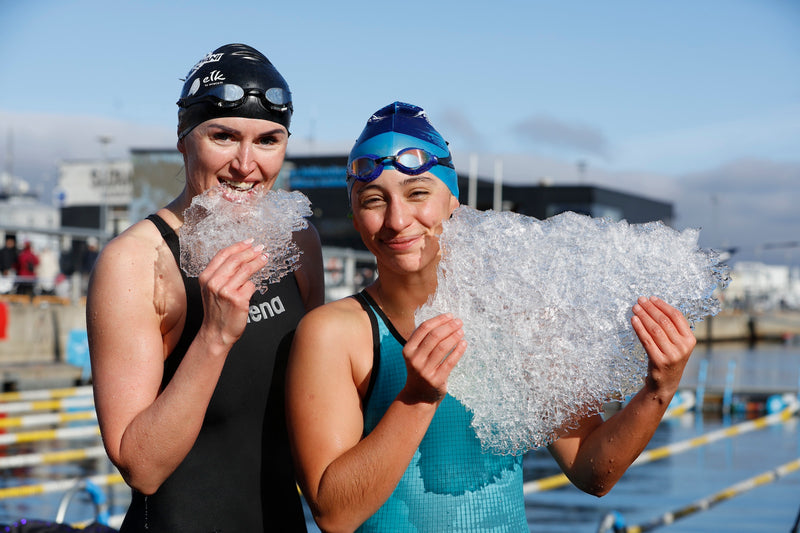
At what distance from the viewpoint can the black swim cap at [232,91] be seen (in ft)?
8.44

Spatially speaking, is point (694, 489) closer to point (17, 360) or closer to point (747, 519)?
point (747, 519)

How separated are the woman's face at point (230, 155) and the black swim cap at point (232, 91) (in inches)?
1.4

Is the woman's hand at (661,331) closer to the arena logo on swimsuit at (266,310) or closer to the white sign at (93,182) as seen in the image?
the arena logo on swimsuit at (266,310)

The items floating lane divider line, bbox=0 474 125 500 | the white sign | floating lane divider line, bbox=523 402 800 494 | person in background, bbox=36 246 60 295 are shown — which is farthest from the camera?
the white sign

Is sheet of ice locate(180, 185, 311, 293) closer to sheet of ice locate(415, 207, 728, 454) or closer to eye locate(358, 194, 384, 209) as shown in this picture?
eye locate(358, 194, 384, 209)

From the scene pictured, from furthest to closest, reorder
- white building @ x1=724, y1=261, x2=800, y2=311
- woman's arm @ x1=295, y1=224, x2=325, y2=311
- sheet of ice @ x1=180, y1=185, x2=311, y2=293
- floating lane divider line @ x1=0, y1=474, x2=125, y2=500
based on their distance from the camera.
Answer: white building @ x1=724, y1=261, x2=800, y2=311, floating lane divider line @ x1=0, y1=474, x2=125, y2=500, woman's arm @ x1=295, y1=224, x2=325, y2=311, sheet of ice @ x1=180, y1=185, x2=311, y2=293

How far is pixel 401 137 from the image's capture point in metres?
2.47

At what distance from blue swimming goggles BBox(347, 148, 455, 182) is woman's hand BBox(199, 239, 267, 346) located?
463mm

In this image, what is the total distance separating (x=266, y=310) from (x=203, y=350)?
23.0 inches

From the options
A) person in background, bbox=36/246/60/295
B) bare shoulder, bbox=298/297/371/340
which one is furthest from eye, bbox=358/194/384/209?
person in background, bbox=36/246/60/295

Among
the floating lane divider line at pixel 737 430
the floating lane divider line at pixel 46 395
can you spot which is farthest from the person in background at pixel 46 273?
the floating lane divider line at pixel 737 430

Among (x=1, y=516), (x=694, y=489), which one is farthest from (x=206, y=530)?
(x=694, y=489)

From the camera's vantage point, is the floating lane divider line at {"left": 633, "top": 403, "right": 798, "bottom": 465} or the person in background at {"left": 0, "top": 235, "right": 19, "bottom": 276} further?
the person in background at {"left": 0, "top": 235, "right": 19, "bottom": 276}

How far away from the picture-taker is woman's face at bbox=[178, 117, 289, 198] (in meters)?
2.53
